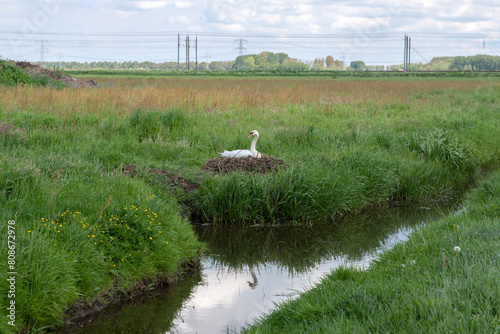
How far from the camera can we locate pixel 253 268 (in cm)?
680

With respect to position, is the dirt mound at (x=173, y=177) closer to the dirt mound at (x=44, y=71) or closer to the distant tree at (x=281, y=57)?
the dirt mound at (x=44, y=71)

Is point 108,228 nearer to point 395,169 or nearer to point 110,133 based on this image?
point 110,133

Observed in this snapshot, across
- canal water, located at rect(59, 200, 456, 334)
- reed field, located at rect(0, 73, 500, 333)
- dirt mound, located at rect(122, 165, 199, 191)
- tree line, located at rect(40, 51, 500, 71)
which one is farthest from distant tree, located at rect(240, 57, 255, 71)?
canal water, located at rect(59, 200, 456, 334)

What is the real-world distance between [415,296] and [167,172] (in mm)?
5750

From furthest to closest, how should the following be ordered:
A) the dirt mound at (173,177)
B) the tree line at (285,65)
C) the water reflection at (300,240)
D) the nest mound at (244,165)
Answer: the tree line at (285,65), the nest mound at (244,165), the dirt mound at (173,177), the water reflection at (300,240)

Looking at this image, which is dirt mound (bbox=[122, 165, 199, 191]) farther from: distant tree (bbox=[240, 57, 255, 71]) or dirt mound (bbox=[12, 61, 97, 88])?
distant tree (bbox=[240, 57, 255, 71])

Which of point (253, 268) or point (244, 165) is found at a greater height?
point (244, 165)

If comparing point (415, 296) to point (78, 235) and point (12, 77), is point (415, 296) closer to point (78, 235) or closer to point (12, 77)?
point (78, 235)

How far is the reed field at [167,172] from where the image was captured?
513 cm

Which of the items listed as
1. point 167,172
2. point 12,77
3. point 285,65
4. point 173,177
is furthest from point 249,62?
point 173,177

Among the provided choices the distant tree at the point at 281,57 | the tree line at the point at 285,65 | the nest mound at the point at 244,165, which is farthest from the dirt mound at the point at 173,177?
the distant tree at the point at 281,57

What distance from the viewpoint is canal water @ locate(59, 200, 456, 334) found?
516 cm

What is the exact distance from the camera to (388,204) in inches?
399

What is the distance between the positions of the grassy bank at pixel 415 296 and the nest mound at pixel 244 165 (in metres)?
3.85
